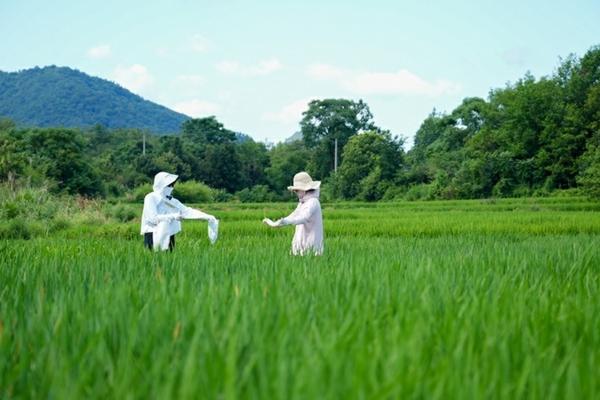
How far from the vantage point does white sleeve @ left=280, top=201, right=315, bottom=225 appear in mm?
5107

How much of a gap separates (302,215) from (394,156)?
1350 inches

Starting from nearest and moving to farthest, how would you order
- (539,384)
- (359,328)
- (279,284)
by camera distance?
(539,384)
(359,328)
(279,284)

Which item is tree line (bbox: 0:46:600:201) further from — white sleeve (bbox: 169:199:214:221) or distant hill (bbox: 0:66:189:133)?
distant hill (bbox: 0:66:189:133)

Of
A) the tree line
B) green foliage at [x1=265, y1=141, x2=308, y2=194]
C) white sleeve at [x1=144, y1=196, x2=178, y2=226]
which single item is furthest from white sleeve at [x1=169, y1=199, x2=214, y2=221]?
green foliage at [x1=265, y1=141, x2=308, y2=194]

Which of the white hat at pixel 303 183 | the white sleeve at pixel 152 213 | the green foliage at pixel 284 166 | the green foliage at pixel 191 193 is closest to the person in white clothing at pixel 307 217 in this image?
the white hat at pixel 303 183

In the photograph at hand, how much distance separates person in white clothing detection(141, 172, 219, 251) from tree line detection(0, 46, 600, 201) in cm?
1586

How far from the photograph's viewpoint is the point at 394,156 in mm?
38844

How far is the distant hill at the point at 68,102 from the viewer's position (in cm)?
11112

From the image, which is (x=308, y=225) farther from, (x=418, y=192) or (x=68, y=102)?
(x=68, y=102)

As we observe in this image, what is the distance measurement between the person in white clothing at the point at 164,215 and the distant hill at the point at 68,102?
10668cm

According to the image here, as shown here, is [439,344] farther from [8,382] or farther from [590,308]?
[8,382]

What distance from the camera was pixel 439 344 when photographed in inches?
64.0

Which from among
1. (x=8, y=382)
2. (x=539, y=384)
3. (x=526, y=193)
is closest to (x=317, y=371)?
(x=539, y=384)

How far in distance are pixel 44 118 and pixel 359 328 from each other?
117617 mm
